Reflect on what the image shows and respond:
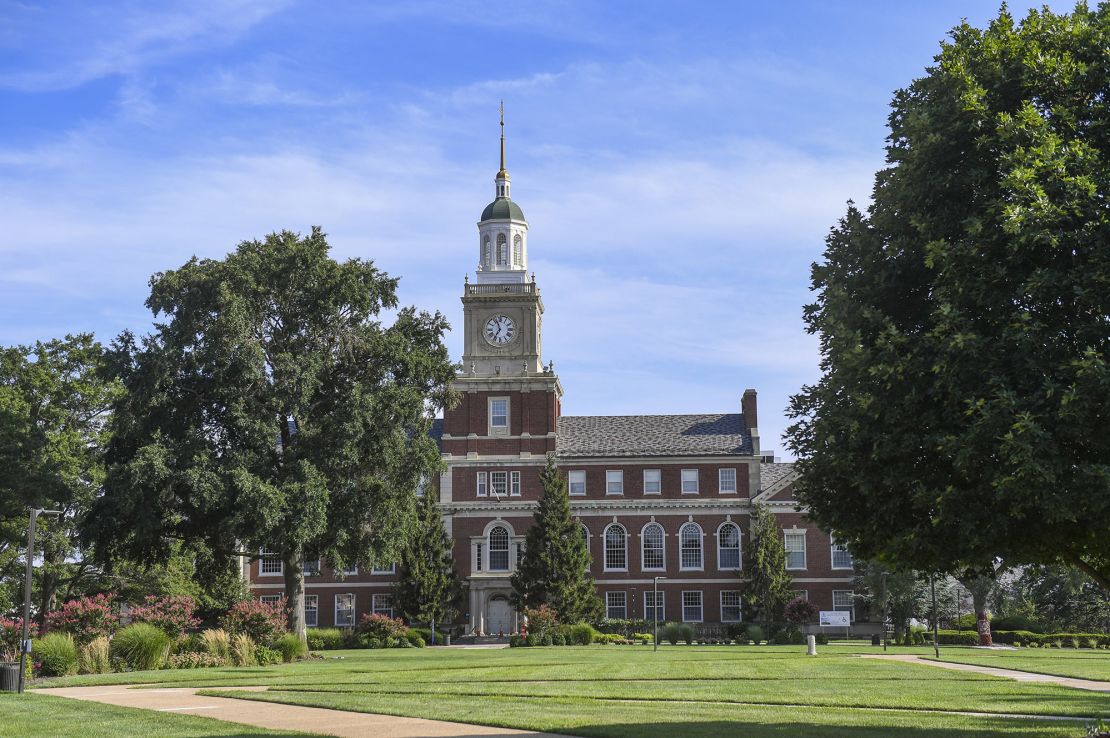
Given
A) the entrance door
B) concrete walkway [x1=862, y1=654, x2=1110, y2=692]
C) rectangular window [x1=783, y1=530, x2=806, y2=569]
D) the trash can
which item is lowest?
the entrance door

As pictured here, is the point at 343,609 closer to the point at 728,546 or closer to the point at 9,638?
the point at 728,546

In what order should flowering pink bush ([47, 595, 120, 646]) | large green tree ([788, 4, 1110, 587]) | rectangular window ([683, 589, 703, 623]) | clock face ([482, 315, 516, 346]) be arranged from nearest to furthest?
large green tree ([788, 4, 1110, 587])
flowering pink bush ([47, 595, 120, 646])
rectangular window ([683, 589, 703, 623])
clock face ([482, 315, 516, 346])

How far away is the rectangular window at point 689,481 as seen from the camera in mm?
73812

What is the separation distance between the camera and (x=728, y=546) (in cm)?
7325

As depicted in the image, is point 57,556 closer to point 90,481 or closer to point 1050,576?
point 90,481

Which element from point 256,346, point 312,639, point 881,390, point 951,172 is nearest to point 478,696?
point 881,390

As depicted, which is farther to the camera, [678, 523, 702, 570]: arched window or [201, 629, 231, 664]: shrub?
[678, 523, 702, 570]: arched window

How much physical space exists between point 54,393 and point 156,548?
33.9 ft

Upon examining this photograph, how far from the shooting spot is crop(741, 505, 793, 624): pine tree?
6800 cm

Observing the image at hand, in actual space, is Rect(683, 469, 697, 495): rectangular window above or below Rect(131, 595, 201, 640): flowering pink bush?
above

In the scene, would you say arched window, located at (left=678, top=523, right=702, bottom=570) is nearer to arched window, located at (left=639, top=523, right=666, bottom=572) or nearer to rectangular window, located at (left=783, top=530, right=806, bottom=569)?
arched window, located at (left=639, top=523, right=666, bottom=572)

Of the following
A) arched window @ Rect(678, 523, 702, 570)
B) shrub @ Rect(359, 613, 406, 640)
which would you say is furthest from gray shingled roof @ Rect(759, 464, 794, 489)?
shrub @ Rect(359, 613, 406, 640)

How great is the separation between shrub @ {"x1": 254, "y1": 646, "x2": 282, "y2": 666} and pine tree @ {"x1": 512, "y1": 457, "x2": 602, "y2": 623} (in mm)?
26025

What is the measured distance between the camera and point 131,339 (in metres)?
44.7
